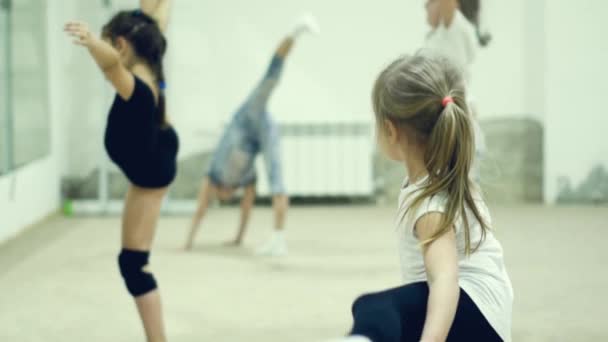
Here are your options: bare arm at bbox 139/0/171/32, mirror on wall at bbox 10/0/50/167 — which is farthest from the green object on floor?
bare arm at bbox 139/0/171/32

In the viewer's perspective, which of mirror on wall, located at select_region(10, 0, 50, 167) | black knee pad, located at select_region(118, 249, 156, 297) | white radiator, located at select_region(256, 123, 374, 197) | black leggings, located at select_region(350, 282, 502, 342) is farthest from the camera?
white radiator, located at select_region(256, 123, 374, 197)

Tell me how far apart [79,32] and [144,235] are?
0.70 metres

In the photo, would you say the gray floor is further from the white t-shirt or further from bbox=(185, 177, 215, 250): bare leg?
the white t-shirt

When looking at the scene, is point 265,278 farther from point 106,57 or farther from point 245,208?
point 106,57

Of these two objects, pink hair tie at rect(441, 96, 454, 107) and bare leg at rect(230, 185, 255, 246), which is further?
bare leg at rect(230, 185, 255, 246)

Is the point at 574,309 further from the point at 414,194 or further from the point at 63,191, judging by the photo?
the point at 63,191

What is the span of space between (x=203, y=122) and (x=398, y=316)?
475cm

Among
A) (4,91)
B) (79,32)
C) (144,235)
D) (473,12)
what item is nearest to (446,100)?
(79,32)

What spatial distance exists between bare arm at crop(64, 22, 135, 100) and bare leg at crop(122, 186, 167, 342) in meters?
0.35

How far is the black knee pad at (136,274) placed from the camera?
2.81m

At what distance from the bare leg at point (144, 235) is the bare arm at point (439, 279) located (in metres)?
1.25

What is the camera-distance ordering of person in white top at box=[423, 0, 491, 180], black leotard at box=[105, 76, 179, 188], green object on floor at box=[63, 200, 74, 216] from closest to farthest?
black leotard at box=[105, 76, 179, 188]
person in white top at box=[423, 0, 491, 180]
green object on floor at box=[63, 200, 74, 216]

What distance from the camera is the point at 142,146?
2.77 metres

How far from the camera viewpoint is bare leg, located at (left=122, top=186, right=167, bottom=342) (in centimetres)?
284
